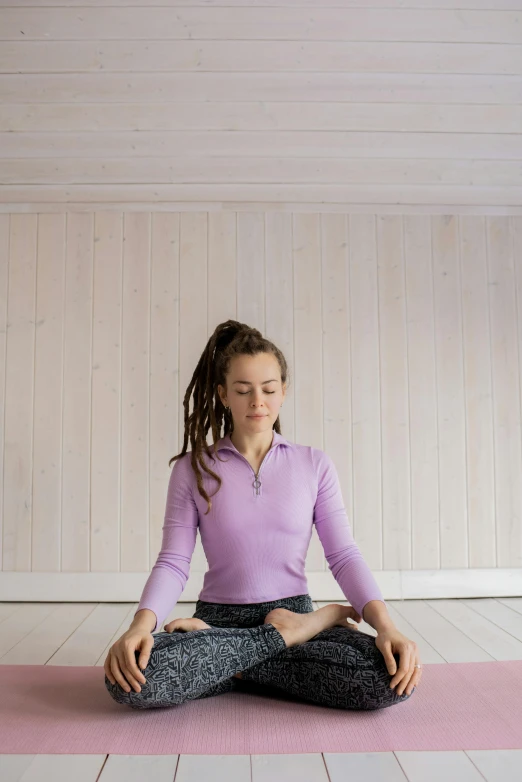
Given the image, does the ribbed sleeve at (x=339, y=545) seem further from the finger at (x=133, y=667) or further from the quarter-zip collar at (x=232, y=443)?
the finger at (x=133, y=667)

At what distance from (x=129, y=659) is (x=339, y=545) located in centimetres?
64

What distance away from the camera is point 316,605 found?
3.14 metres

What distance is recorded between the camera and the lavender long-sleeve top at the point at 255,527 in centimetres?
178

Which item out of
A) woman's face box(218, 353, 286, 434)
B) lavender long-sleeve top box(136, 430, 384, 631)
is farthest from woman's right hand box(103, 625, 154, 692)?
woman's face box(218, 353, 286, 434)

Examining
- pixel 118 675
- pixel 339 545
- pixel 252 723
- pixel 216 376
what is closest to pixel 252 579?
pixel 339 545

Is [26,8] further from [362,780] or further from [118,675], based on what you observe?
[362,780]

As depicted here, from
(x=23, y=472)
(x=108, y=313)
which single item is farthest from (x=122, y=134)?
(x=23, y=472)

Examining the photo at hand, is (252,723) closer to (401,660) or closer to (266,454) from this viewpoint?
(401,660)

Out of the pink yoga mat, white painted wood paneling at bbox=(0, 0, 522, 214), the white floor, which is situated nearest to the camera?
the white floor

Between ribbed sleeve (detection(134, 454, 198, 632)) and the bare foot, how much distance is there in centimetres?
25

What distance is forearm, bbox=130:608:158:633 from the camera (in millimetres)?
1492

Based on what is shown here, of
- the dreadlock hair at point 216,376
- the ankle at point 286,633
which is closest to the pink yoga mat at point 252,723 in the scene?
the ankle at point 286,633

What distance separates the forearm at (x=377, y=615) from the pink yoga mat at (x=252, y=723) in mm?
216

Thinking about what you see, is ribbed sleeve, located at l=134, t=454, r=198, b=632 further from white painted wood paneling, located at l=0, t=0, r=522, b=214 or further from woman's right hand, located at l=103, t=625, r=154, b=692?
white painted wood paneling, located at l=0, t=0, r=522, b=214
